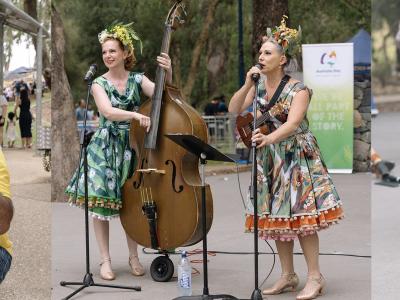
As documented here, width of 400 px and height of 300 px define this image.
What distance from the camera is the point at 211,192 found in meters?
4.46

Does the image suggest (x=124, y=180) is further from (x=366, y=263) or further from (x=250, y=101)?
(x=366, y=263)

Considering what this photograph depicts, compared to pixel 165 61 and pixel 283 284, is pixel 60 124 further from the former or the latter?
pixel 283 284

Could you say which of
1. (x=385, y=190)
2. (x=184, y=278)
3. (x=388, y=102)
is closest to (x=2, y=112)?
(x=184, y=278)

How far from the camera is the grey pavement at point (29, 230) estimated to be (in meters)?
3.88

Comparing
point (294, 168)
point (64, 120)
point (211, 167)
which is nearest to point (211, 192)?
point (211, 167)

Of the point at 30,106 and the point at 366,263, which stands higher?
the point at 30,106

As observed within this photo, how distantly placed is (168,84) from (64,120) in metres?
0.59

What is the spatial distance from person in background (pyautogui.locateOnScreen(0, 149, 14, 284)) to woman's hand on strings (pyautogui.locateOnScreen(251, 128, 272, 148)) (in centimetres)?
121

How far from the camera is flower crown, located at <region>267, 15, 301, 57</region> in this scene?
13.4 ft

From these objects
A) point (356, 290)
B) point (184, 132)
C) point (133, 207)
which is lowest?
point (356, 290)

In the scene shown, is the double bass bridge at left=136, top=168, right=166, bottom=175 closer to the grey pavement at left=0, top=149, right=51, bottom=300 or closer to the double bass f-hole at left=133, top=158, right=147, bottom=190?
the double bass f-hole at left=133, top=158, right=147, bottom=190

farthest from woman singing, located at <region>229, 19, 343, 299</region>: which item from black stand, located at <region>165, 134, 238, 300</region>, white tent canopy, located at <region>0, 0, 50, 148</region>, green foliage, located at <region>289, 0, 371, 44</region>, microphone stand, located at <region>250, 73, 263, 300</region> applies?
green foliage, located at <region>289, 0, 371, 44</region>

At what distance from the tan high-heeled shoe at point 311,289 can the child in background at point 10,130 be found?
1494 mm

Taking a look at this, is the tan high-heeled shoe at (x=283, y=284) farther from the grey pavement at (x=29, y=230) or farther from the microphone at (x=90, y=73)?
the microphone at (x=90, y=73)
